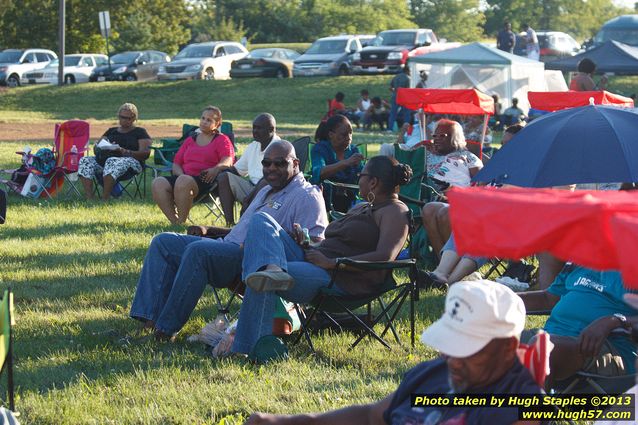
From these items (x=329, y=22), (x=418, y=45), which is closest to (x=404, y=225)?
(x=418, y=45)

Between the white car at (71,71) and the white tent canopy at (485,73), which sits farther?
the white car at (71,71)

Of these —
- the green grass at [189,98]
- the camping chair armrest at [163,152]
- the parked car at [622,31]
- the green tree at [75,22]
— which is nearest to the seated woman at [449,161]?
the camping chair armrest at [163,152]

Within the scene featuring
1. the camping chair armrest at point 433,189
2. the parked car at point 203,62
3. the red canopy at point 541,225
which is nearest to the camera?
the red canopy at point 541,225

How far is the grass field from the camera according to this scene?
5234 millimetres

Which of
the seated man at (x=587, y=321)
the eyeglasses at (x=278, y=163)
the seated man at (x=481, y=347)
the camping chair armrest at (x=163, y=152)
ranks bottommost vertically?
the camping chair armrest at (x=163, y=152)

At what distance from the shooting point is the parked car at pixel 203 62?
3488 centimetres

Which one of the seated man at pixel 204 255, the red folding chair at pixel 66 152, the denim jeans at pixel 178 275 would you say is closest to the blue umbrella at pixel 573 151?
the seated man at pixel 204 255

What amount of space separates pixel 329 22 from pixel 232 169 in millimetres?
47882

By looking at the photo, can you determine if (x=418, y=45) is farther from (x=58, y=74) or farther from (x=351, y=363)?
(x=351, y=363)

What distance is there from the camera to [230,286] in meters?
6.68

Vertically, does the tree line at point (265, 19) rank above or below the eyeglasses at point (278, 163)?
below

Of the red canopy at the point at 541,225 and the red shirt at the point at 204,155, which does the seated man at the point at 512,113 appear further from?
the red canopy at the point at 541,225

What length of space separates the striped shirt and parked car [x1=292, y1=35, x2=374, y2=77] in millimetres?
27158

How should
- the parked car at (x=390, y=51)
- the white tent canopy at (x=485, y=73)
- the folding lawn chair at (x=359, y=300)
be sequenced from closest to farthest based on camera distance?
the folding lawn chair at (x=359, y=300), the white tent canopy at (x=485, y=73), the parked car at (x=390, y=51)
